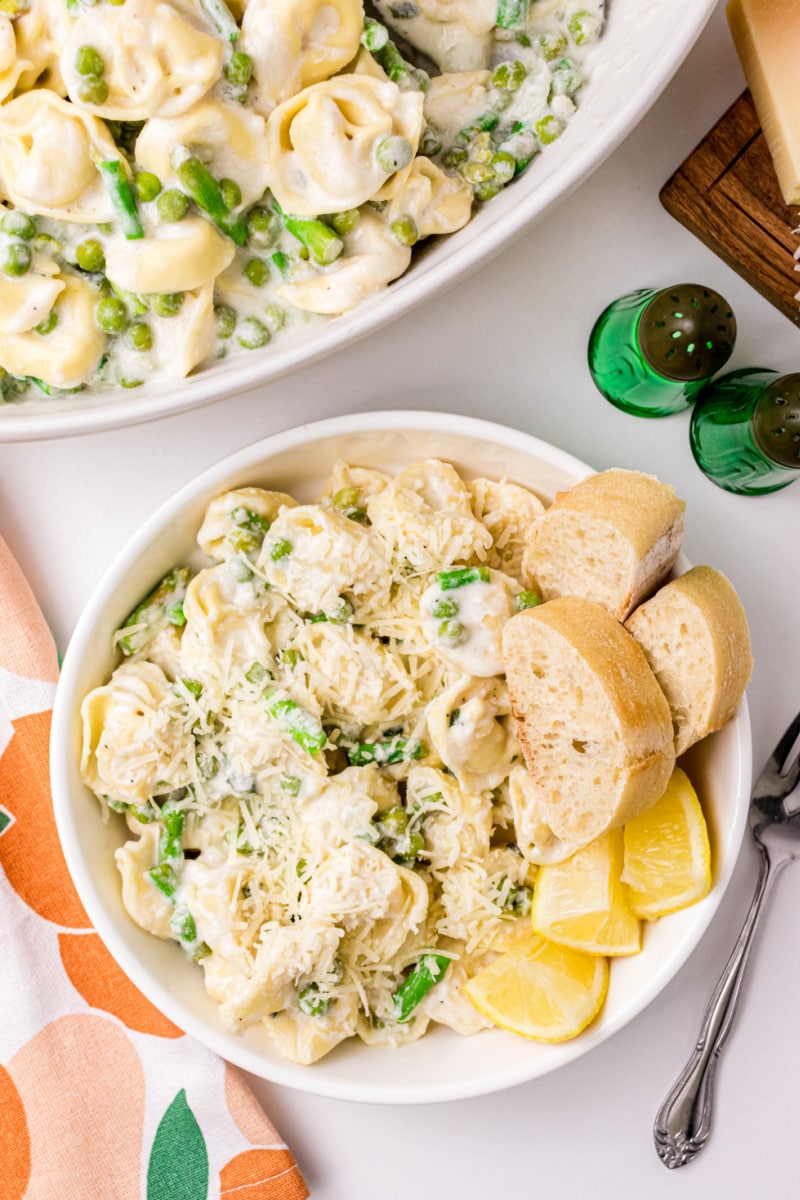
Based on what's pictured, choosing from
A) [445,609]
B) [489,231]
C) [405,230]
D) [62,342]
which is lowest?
[62,342]

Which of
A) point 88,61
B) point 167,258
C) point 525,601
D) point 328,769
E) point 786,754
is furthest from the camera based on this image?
point 786,754

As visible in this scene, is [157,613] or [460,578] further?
[157,613]

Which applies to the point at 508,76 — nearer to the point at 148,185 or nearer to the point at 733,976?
the point at 148,185

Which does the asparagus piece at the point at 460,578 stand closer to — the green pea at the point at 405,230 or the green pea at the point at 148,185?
the green pea at the point at 405,230

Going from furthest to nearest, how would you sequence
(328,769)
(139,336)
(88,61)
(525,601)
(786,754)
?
1. (786,754)
2. (328,769)
3. (525,601)
4. (139,336)
5. (88,61)

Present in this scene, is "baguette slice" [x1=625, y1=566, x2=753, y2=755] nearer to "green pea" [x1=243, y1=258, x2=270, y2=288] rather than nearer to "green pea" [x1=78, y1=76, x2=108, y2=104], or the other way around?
"green pea" [x1=243, y1=258, x2=270, y2=288]

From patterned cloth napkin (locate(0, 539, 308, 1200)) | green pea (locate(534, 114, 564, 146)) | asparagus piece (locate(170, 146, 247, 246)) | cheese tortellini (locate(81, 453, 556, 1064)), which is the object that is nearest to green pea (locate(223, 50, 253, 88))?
asparagus piece (locate(170, 146, 247, 246))

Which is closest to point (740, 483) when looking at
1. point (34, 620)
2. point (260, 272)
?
point (260, 272)

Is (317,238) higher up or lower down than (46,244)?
higher up

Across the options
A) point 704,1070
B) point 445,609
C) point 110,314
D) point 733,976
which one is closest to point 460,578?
point 445,609
